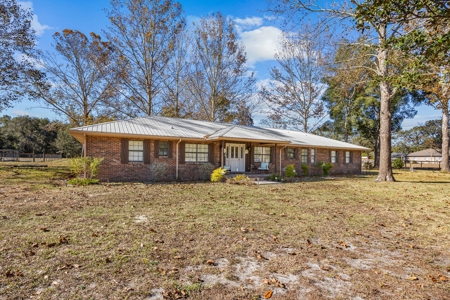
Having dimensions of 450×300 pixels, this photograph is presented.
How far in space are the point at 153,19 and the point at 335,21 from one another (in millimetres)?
15481

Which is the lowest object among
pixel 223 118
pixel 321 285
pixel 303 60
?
pixel 321 285

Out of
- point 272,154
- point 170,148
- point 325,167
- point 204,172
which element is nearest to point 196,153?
point 204,172

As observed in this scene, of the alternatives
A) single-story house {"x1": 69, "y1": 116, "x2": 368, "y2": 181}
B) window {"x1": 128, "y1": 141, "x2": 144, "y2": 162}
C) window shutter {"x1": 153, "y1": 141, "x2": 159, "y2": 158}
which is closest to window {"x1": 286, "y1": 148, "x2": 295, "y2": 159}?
single-story house {"x1": 69, "y1": 116, "x2": 368, "y2": 181}

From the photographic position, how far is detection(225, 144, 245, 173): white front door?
16203 mm

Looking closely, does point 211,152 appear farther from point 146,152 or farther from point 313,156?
point 313,156

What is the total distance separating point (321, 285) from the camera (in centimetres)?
305

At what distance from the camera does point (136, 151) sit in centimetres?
1371

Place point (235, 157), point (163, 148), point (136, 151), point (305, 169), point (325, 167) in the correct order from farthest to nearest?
point (325, 167), point (305, 169), point (235, 157), point (163, 148), point (136, 151)

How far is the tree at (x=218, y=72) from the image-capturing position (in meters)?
23.0

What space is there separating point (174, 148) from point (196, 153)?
137cm

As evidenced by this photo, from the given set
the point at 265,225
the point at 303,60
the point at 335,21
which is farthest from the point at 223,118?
the point at 265,225

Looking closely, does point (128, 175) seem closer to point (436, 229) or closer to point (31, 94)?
point (31, 94)

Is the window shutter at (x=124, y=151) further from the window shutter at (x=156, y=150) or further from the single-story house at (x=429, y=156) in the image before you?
the single-story house at (x=429, y=156)

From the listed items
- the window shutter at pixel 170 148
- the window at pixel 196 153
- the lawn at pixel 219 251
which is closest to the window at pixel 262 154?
the window at pixel 196 153
